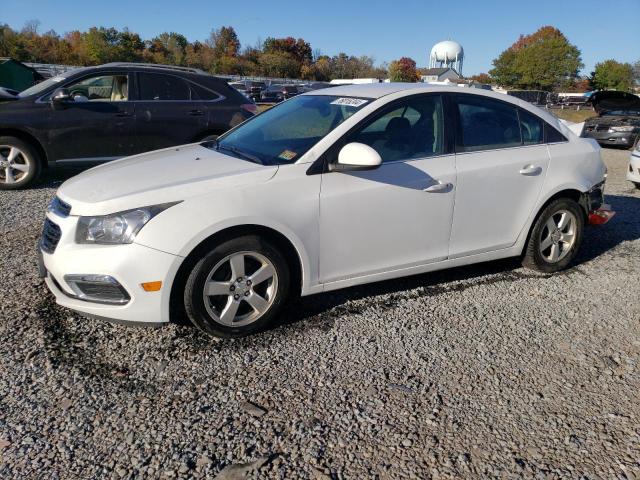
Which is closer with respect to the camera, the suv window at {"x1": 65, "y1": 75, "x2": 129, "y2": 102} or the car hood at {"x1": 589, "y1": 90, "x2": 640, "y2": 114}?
the suv window at {"x1": 65, "y1": 75, "x2": 129, "y2": 102}

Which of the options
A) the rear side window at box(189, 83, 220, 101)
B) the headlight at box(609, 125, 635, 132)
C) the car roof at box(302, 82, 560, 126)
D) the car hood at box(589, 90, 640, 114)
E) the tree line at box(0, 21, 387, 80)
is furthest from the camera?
the tree line at box(0, 21, 387, 80)

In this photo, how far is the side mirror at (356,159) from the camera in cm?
325

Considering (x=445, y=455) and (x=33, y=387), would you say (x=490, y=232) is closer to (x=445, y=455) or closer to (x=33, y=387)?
(x=445, y=455)

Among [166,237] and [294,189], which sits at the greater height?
[294,189]

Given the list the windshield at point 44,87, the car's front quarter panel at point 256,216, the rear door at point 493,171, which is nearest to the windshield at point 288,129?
the car's front quarter panel at point 256,216

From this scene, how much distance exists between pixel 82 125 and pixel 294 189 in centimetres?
527

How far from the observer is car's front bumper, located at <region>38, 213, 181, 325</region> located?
2.92 meters

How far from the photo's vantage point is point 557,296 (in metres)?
4.16

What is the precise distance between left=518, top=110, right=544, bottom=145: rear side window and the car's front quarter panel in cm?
203

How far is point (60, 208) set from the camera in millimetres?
3301

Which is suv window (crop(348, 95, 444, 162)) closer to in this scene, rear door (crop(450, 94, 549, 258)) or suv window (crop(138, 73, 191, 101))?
rear door (crop(450, 94, 549, 258))

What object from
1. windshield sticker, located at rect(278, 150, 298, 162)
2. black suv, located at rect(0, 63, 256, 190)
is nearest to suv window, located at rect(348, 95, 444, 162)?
windshield sticker, located at rect(278, 150, 298, 162)

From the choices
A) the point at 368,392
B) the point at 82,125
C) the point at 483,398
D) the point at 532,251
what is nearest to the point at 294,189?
the point at 368,392

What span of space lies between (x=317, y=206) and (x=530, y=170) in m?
1.97
